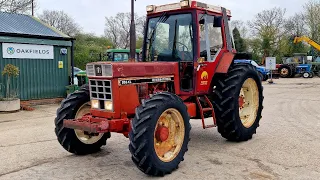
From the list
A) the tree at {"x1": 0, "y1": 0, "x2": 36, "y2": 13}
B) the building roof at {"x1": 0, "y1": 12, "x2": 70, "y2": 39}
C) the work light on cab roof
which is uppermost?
the tree at {"x1": 0, "y1": 0, "x2": 36, "y2": 13}

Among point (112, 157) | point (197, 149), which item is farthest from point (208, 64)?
point (112, 157)

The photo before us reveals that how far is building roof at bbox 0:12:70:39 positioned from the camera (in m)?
12.0

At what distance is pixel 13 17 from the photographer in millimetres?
13414

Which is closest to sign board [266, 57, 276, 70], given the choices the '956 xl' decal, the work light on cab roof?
the work light on cab roof

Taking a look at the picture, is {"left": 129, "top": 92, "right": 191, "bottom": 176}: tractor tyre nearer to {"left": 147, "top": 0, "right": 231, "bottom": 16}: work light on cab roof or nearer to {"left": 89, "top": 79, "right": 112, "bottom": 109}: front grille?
{"left": 89, "top": 79, "right": 112, "bottom": 109}: front grille

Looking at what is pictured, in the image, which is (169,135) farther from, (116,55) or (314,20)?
(314,20)

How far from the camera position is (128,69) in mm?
5066

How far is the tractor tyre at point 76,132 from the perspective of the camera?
546 centimetres

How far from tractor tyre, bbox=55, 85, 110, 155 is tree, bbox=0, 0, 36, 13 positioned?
2537 cm

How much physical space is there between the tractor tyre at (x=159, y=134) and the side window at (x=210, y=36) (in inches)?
61.6

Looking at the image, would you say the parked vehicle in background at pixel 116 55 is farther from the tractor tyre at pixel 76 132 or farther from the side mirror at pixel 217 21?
the tractor tyre at pixel 76 132

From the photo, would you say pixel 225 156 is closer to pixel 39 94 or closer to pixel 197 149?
pixel 197 149

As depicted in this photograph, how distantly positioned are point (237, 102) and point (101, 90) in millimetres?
2471

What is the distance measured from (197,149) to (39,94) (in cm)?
821
